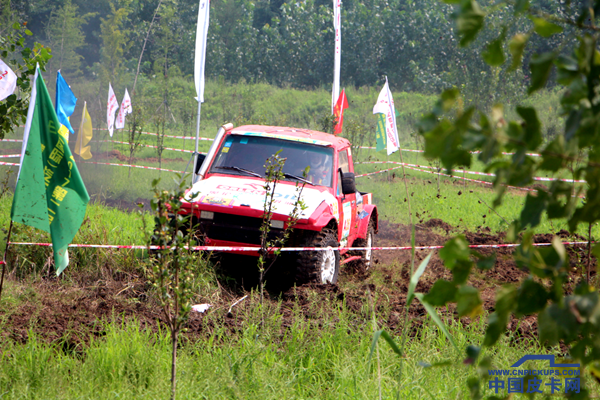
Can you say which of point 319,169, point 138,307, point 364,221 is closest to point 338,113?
point 364,221

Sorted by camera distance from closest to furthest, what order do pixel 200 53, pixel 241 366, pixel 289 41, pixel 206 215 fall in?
1. pixel 241 366
2. pixel 206 215
3. pixel 200 53
4. pixel 289 41

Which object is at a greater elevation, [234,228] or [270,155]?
[270,155]

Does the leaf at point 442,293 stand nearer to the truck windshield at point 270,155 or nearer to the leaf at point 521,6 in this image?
the leaf at point 521,6

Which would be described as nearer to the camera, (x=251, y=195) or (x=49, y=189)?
(x=49, y=189)

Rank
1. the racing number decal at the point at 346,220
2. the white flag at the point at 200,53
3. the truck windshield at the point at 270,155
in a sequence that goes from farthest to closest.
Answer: the white flag at the point at 200,53 < the racing number decal at the point at 346,220 < the truck windshield at the point at 270,155

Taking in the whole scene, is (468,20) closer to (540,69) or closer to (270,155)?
(540,69)

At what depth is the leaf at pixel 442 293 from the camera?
1090 millimetres

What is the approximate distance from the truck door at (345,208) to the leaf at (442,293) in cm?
518

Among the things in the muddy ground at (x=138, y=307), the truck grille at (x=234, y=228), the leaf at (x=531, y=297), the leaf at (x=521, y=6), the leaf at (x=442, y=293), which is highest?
the leaf at (x=521, y=6)

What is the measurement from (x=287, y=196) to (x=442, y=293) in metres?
4.73

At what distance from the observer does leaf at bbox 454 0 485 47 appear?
97 centimetres

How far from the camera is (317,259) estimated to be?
18.4ft

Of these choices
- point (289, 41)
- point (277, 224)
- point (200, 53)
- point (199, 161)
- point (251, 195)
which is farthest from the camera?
→ point (289, 41)

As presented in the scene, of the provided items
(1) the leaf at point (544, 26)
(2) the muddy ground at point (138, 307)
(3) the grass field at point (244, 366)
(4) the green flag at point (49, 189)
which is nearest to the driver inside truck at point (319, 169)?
(2) the muddy ground at point (138, 307)
